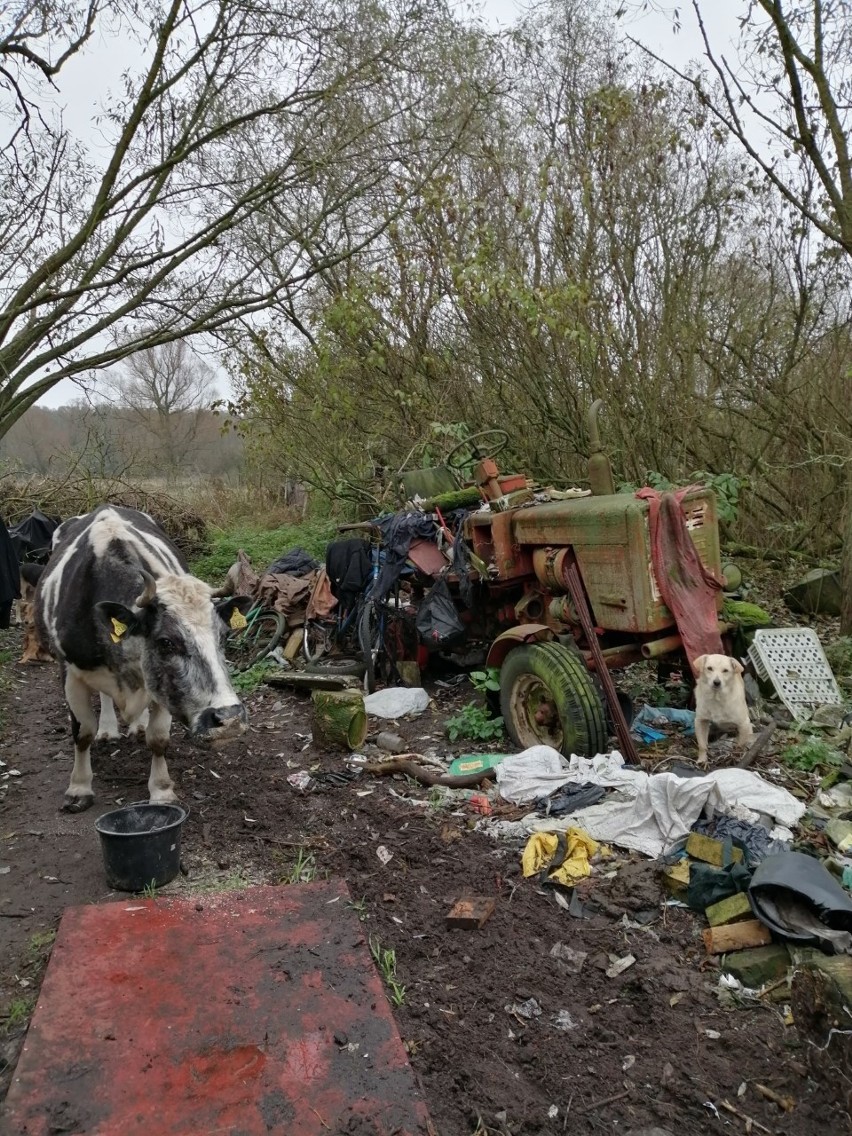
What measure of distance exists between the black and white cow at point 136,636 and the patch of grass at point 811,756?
10.6ft

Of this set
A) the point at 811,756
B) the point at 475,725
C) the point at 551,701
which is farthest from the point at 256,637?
the point at 811,756

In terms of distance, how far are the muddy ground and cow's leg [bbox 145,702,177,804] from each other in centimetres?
24

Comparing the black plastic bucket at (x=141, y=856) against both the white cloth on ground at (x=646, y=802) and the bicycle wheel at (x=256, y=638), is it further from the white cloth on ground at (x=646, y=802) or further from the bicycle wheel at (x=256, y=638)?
the bicycle wheel at (x=256, y=638)

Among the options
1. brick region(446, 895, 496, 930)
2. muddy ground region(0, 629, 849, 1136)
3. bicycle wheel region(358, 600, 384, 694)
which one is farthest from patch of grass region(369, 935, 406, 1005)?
bicycle wheel region(358, 600, 384, 694)

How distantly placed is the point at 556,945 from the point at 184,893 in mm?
1698

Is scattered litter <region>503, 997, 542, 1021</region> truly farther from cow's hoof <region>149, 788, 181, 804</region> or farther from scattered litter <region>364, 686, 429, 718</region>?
scattered litter <region>364, 686, 429, 718</region>

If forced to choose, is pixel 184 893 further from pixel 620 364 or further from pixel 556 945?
pixel 620 364

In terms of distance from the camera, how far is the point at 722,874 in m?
3.41

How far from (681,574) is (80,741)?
3875 millimetres

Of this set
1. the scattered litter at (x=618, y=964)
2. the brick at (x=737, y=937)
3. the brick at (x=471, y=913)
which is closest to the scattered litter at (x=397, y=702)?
the brick at (x=471, y=913)

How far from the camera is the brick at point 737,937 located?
122 inches

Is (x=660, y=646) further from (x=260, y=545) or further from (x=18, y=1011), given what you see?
(x=260, y=545)

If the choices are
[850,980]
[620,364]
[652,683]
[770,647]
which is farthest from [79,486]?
Answer: [850,980]

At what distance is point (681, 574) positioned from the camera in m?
5.17
